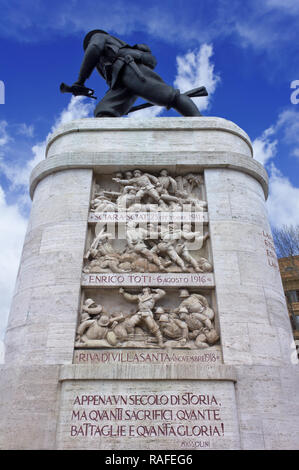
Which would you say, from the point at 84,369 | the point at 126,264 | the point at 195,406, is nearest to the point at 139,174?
the point at 126,264

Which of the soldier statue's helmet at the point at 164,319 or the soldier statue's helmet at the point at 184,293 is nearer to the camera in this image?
the soldier statue's helmet at the point at 164,319

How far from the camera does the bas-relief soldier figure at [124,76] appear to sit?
35.8ft

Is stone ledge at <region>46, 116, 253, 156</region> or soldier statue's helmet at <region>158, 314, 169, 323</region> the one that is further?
stone ledge at <region>46, 116, 253, 156</region>

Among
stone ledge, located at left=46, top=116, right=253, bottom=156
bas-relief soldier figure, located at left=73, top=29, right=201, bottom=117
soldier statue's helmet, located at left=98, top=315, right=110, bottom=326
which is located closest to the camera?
soldier statue's helmet, located at left=98, top=315, right=110, bottom=326

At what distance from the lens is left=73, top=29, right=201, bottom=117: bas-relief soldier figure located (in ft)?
35.8

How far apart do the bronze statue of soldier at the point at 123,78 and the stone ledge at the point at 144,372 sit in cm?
758

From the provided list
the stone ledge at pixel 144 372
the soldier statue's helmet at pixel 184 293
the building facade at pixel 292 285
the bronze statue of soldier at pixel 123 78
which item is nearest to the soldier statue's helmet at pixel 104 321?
the stone ledge at pixel 144 372

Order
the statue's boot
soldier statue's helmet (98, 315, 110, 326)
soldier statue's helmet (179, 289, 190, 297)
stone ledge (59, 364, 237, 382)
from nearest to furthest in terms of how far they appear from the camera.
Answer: stone ledge (59, 364, 237, 382) < soldier statue's helmet (98, 315, 110, 326) < soldier statue's helmet (179, 289, 190, 297) < the statue's boot

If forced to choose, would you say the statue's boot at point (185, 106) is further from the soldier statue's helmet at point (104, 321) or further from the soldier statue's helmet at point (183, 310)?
the soldier statue's helmet at point (104, 321)

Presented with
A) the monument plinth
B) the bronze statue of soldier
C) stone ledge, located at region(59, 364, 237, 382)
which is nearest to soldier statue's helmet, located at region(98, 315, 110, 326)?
the monument plinth

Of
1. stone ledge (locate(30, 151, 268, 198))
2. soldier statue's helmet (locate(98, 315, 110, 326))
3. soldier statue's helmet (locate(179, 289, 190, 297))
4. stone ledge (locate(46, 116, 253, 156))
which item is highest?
stone ledge (locate(46, 116, 253, 156))

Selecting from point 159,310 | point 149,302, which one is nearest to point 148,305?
point 149,302

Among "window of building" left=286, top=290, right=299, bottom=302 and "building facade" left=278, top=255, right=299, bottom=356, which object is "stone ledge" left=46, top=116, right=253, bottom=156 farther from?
"window of building" left=286, top=290, right=299, bottom=302

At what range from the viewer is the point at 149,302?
6.91 meters
